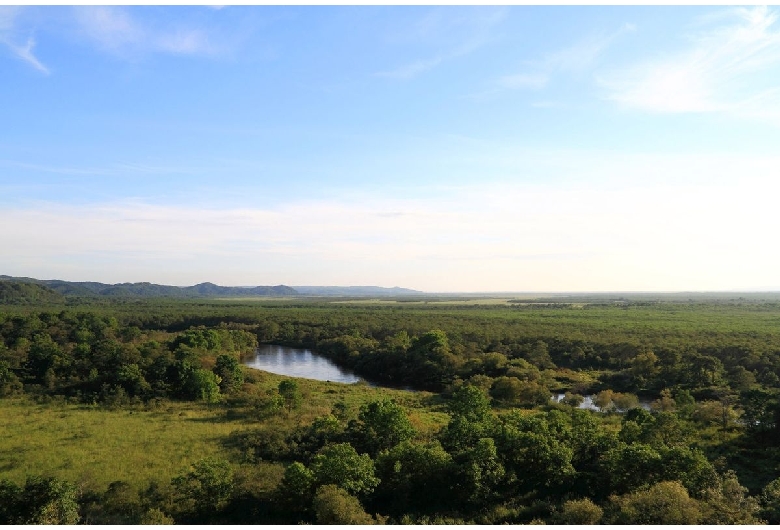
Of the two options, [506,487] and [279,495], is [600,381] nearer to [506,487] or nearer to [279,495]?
[506,487]

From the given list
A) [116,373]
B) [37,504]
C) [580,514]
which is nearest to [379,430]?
[580,514]

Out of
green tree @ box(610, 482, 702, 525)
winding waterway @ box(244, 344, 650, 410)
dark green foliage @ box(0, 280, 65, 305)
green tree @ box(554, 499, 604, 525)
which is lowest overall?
winding waterway @ box(244, 344, 650, 410)

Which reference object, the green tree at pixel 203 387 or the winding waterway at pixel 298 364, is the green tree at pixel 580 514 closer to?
the green tree at pixel 203 387

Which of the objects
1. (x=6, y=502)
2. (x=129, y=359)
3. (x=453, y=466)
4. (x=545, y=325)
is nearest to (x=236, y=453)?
(x=6, y=502)

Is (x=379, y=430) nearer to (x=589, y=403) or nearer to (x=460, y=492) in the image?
(x=460, y=492)

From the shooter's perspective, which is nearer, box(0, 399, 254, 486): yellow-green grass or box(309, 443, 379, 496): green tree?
box(309, 443, 379, 496): green tree

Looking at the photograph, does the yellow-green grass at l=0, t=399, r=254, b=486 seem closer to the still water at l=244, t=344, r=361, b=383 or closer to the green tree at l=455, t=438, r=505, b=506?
→ the green tree at l=455, t=438, r=505, b=506

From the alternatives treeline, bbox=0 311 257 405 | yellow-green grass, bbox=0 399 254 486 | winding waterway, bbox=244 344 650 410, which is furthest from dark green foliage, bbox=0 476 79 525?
winding waterway, bbox=244 344 650 410
